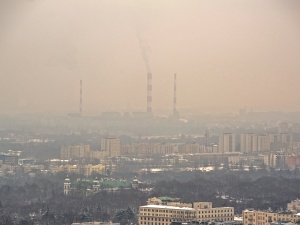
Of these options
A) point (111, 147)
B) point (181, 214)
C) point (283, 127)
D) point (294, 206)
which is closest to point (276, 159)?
point (283, 127)

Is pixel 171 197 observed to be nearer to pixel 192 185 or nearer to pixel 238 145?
pixel 192 185

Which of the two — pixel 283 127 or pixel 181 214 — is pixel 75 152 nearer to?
pixel 283 127

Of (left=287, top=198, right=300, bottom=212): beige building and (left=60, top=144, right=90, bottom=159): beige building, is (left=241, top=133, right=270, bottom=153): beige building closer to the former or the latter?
(left=60, top=144, right=90, bottom=159): beige building

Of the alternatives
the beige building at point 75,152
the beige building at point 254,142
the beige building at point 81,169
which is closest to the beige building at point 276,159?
the beige building at point 254,142

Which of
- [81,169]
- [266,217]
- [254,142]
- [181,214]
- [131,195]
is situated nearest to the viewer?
[266,217]

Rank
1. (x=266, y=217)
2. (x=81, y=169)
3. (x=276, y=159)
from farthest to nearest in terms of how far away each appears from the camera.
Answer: (x=276, y=159)
(x=81, y=169)
(x=266, y=217)
